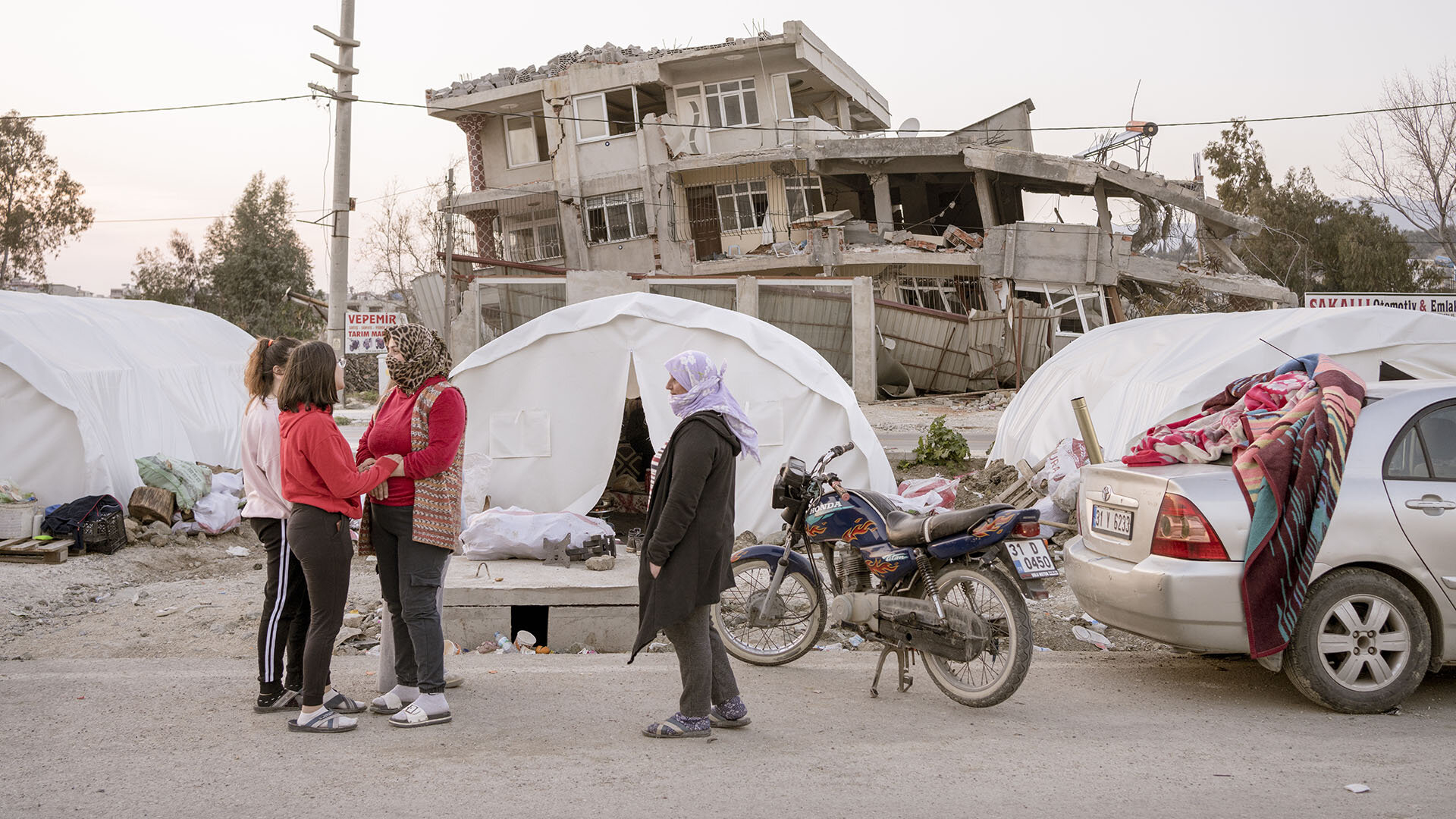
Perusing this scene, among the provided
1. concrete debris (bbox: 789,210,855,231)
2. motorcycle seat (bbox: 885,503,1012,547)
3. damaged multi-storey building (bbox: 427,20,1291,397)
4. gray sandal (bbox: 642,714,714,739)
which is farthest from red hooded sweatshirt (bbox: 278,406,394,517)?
concrete debris (bbox: 789,210,855,231)

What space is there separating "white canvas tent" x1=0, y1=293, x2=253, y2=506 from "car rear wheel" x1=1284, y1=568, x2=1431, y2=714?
10.1 metres

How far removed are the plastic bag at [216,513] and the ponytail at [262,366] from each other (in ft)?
20.4

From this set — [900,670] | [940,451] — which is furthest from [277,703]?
[940,451]

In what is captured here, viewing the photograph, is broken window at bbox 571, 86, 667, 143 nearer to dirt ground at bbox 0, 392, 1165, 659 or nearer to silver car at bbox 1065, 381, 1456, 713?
dirt ground at bbox 0, 392, 1165, 659

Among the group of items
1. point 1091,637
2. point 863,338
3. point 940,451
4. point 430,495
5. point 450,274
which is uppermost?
point 450,274

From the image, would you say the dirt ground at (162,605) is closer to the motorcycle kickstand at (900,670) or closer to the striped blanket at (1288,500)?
the motorcycle kickstand at (900,670)

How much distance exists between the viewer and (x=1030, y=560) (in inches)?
193

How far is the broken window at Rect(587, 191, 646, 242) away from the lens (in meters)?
31.2

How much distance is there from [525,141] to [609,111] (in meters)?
3.11

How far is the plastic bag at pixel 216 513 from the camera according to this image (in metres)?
10.5

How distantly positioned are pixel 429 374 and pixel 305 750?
1.57 m

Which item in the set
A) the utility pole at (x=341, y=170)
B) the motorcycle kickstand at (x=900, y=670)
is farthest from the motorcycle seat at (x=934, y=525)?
the utility pole at (x=341, y=170)

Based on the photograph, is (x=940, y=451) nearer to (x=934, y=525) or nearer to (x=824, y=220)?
(x=934, y=525)

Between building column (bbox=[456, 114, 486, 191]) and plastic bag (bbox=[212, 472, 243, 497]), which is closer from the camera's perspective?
plastic bag (bbox=[212, 472, 243, 497])
